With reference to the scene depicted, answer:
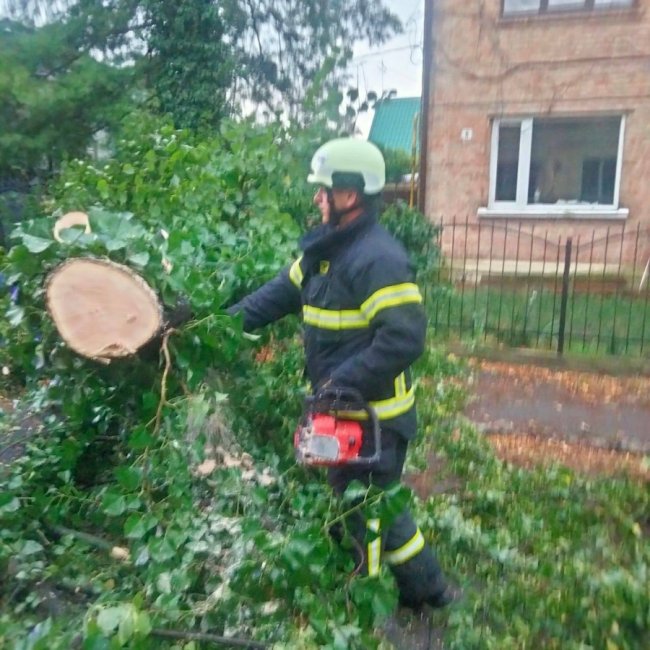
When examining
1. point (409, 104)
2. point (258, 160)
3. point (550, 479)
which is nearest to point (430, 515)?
point (550, 479)

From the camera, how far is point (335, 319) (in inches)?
95.0

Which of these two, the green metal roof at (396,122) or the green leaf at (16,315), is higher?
the green metal roof at (396,122)

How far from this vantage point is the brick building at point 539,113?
31.8 feet

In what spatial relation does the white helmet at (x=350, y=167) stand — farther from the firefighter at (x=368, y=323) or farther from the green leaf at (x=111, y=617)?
the green leaf at (x=111, y=617)

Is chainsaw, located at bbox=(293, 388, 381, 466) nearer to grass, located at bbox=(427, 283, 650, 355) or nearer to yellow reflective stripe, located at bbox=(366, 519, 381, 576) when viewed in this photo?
yellow reflective stripe, located at bbox=(366, 519, 381, 576)

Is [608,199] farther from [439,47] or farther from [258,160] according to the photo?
[258,160]

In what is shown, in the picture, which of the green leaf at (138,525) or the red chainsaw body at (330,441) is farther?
the red chainsaw body at (330,441)

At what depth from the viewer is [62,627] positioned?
6.33 feet

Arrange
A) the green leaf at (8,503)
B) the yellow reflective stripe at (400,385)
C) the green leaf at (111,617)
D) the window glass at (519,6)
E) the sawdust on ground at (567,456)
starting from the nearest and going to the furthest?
the green leaf at (111,617)
the green leaf at (8,503)
the yellow reflective stripe at (400,385)
the sawdust on ground at (567,456)
the window glass at (519,6)

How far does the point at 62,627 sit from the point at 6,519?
0.57 m

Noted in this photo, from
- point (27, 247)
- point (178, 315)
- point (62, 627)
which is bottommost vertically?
point (62, 627)

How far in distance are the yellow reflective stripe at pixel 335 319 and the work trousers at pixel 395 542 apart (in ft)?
1.19

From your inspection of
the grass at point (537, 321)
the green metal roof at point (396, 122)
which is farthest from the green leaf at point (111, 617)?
the green metal roof at point (396, 122)

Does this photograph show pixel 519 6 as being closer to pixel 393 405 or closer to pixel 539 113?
pixel 539 113
